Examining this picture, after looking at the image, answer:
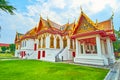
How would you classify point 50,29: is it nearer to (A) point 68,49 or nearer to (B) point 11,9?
(A) point 68,49

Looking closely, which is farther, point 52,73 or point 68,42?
point 68,42

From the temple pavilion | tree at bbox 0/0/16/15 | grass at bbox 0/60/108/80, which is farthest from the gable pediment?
tree at bbox 0/0/16/15

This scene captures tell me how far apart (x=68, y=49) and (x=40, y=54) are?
5.31 m

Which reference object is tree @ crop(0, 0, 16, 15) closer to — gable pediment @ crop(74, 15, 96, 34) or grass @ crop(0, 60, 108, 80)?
grass @ crop(0, 60, 108, 80)

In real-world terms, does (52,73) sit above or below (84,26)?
below

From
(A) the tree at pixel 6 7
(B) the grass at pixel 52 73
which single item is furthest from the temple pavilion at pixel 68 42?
(A) the tree at pixel 6 7

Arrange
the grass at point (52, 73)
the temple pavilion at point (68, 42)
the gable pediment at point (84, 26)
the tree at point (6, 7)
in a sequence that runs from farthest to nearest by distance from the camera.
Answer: the temple pavilion at point (68, 42)
the gable pediment at point (84, 26)
the grass at point (52, 73)
the tree at point (6, 7)

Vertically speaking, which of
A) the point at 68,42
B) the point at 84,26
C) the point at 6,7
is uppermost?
the point at 84,26

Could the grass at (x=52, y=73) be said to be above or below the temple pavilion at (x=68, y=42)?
below

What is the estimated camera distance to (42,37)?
2089cm

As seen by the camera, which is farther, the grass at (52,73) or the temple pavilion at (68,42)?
the temple pavilion at (68,42)

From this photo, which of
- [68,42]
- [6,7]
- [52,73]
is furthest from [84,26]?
[6,7]

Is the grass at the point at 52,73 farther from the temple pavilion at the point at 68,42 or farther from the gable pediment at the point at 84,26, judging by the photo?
the gable pediment at the point at 84,26

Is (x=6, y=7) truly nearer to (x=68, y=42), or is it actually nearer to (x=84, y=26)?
(x=84, y=26)
